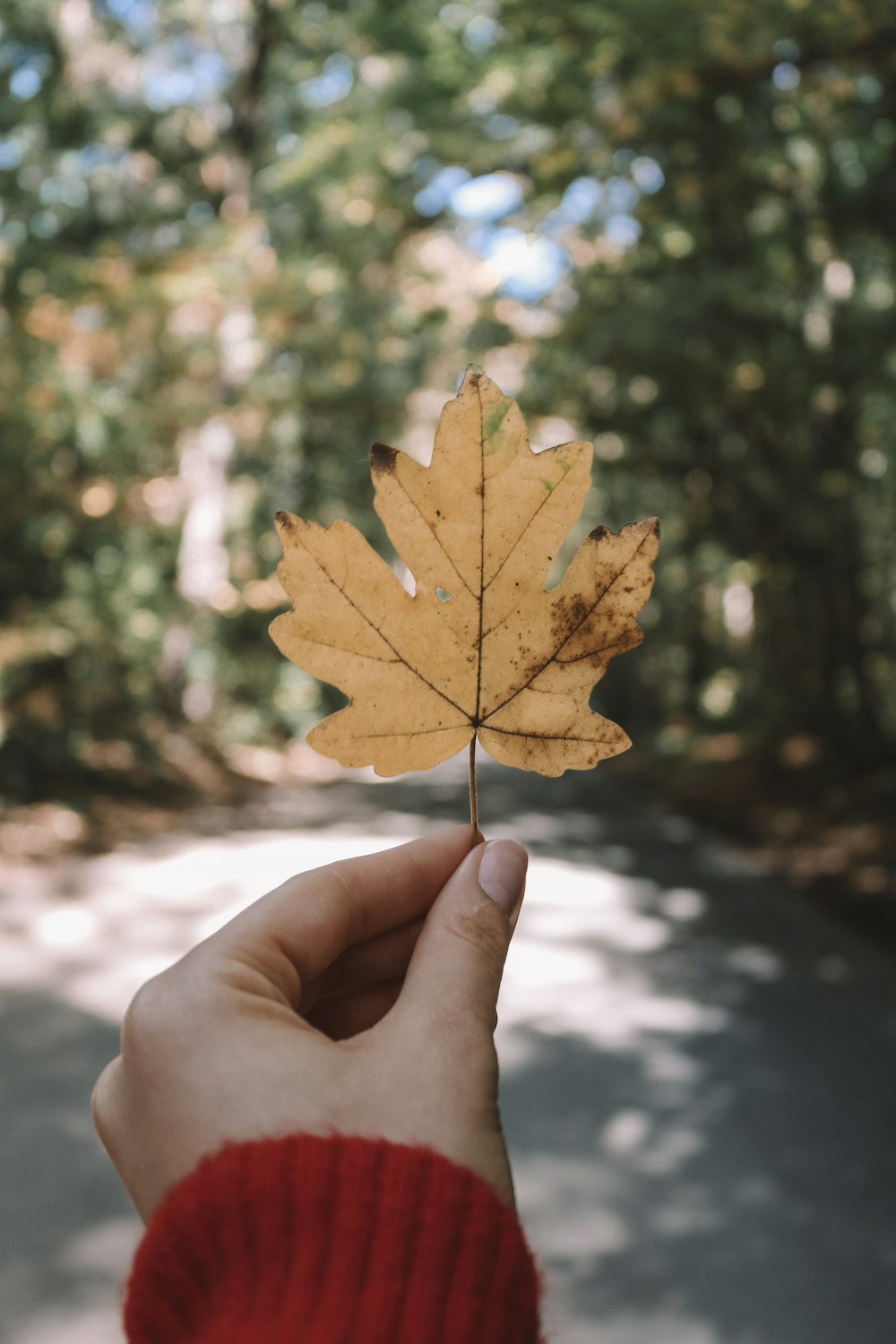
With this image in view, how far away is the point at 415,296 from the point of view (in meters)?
11.4

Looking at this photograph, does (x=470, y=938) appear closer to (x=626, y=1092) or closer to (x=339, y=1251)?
(x=339, y=1251)

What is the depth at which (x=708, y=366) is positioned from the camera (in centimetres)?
758

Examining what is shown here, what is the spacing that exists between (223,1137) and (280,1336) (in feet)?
0.53

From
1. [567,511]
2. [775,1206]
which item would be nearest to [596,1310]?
[775,1206]

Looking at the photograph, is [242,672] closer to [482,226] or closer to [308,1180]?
[482,226]

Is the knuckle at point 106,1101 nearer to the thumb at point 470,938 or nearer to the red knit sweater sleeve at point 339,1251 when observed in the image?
the red knit sweater sleeve at point 339,1251

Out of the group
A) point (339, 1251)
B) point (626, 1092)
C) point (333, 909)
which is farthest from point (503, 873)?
point (626, 1092)

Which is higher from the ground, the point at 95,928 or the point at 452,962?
the point at 452,962

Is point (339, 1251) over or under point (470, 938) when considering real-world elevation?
under

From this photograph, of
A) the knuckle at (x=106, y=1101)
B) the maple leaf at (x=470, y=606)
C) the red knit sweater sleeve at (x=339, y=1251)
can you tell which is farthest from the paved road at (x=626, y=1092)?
the maple leaf at (x=470, y=606)

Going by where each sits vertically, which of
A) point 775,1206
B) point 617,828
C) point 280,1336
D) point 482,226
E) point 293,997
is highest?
point 482,226

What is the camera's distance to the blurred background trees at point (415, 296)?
21.0 feet

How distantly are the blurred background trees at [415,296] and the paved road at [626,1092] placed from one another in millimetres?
3250

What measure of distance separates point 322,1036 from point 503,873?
25 cm
